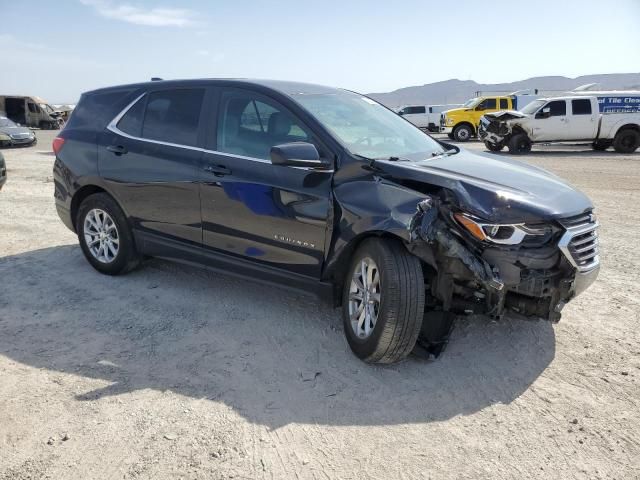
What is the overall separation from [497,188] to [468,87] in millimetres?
197899

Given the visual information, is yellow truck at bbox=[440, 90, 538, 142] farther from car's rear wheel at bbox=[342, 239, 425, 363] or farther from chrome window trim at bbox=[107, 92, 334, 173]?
car's rear wheel at bbox=[342, 239, 425, 363]

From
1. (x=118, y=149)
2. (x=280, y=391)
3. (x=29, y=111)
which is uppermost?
(x=29, y=111)

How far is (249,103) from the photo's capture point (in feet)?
14.0

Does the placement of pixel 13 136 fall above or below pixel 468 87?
below

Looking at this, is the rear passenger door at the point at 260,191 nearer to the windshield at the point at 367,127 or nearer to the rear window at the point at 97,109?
the windshield at the point at 367,127

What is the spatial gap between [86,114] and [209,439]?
374cm

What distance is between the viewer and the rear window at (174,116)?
4.54 metres

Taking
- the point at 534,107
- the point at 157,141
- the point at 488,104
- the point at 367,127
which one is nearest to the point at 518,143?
the point at 534,107

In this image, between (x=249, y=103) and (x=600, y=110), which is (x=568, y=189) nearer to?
(x=249, y=103)

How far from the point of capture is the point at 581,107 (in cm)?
1862

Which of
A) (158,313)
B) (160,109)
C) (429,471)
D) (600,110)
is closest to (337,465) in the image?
(429,471)

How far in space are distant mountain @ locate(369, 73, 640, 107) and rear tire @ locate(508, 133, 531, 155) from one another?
135450 millimetres

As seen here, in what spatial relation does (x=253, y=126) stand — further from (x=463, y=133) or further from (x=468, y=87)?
→ (x=468, y=87)

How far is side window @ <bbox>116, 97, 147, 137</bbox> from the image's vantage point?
4.93 meters
